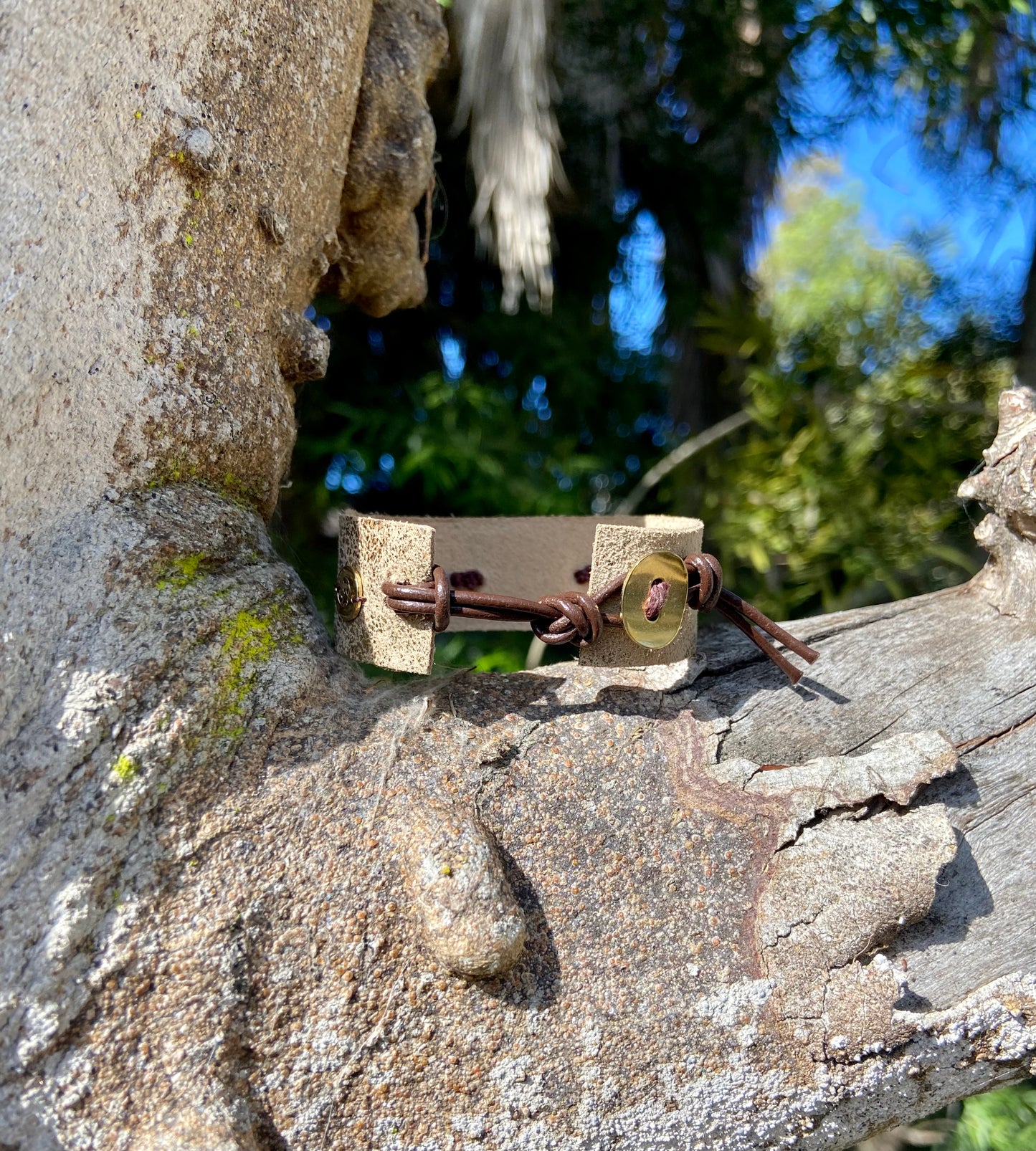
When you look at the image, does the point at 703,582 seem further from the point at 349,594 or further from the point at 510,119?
the point at 510,119

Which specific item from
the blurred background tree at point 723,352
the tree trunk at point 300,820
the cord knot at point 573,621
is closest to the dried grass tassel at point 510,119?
the blurred background tree at point 723,352

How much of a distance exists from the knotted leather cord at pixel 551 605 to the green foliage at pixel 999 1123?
142 centimetres

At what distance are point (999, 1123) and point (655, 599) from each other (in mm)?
1568

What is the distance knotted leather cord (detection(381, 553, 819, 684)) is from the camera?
752 mm

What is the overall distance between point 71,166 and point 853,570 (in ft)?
5.33

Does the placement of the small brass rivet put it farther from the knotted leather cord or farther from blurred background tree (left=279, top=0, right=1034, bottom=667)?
blurred background tree (left=279, top=0, right=1034, bottom=667)

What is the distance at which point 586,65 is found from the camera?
1955 millimetres

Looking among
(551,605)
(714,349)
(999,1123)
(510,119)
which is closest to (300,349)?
(551,605)

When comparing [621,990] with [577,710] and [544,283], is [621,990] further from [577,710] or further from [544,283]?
[544,283]

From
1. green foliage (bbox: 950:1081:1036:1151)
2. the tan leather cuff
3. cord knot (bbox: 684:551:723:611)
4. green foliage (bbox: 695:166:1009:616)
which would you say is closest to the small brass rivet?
the tan leather cuff

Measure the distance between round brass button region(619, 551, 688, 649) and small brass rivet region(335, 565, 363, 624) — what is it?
23 cm

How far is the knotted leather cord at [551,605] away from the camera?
0.75 meters

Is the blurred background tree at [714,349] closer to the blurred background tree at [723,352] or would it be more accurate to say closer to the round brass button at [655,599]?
the blurred background tree at [723,352]

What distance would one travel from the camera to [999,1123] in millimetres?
1690
